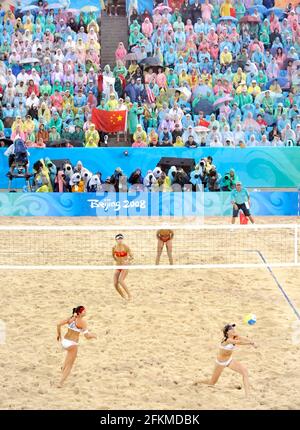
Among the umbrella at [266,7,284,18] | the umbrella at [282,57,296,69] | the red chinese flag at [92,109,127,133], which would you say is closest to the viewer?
the red chinese flag at [92,109,127,133]

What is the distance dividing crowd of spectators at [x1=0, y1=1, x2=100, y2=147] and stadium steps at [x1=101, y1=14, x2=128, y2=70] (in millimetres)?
438

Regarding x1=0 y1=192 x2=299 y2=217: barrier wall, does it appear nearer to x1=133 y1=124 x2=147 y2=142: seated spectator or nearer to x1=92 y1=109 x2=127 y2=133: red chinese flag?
x1=133 y1=124 x2=147 y2=142: seated spectator

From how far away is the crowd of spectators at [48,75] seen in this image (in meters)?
31.2

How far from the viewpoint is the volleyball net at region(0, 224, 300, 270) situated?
2395 centimetres

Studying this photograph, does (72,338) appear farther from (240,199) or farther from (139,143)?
(139,143)

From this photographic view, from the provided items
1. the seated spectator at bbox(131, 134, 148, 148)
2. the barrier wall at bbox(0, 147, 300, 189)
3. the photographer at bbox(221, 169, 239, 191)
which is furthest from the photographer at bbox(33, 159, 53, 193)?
the photographer at bbox(221, 169, 239, 191)

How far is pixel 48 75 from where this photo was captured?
109ft

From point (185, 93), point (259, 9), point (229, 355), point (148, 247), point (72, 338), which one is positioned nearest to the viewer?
point (229, 355)

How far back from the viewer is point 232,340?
14758 millimetres

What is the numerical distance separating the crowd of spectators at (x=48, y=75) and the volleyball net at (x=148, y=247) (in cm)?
457

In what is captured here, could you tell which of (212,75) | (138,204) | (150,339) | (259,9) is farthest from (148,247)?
(259,9)

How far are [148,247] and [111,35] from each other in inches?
504

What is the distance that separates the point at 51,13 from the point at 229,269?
51.5 feet
